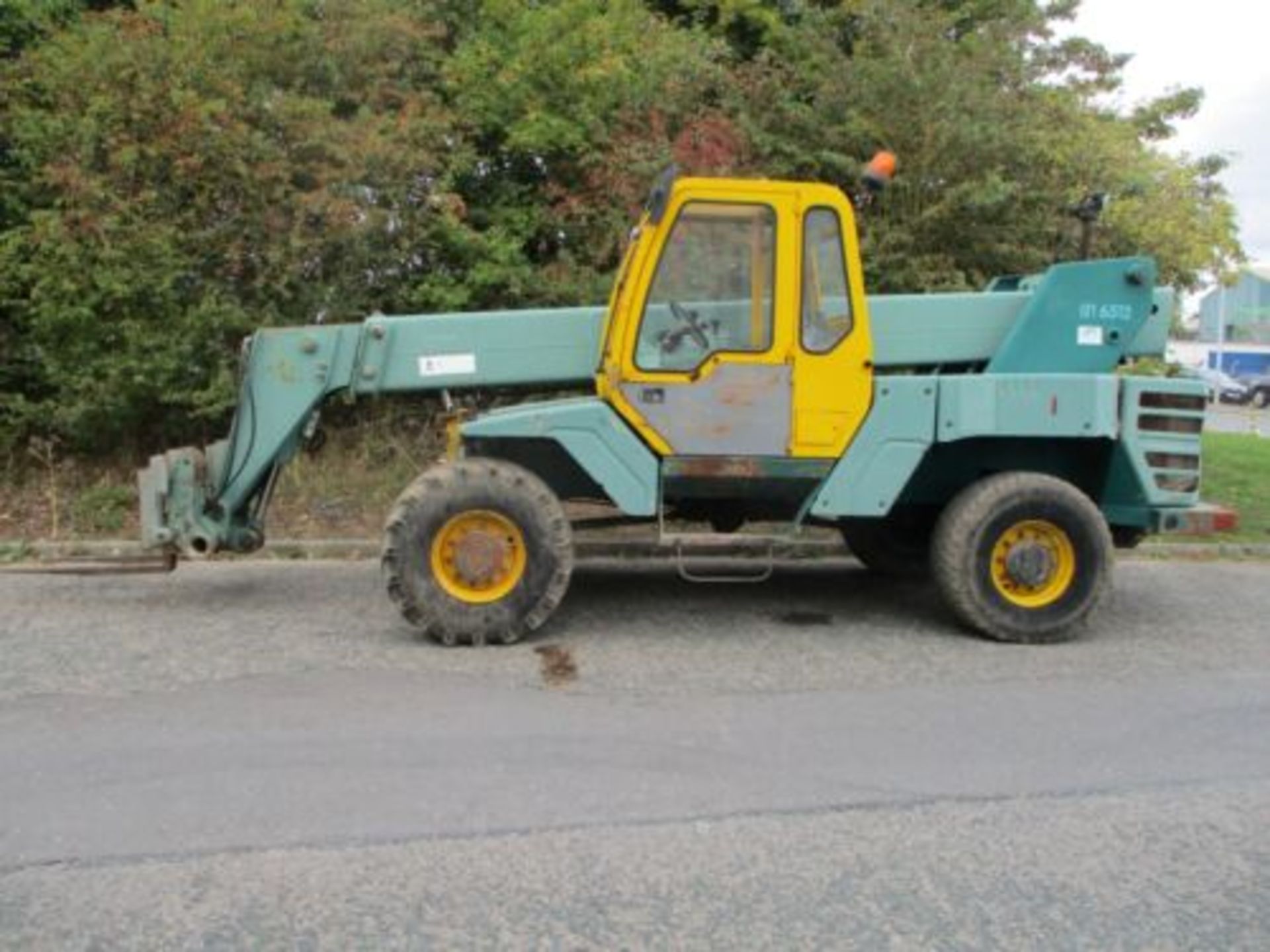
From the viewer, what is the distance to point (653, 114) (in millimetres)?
11508

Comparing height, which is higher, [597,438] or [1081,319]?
[1081,319]

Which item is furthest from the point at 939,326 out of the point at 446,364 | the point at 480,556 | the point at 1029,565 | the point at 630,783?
the point at 630,783

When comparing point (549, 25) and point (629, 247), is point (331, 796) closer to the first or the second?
point (629, 247)

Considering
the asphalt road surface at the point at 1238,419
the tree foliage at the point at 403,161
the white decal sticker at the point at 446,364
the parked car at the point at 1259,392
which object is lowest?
the asphalt road surface at the point at 1238,419

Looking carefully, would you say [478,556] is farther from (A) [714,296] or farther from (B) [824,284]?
(B) [824,284]

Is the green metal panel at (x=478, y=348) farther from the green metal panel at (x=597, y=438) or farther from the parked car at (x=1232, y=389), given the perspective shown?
the parked car at (x=1232, y=389)

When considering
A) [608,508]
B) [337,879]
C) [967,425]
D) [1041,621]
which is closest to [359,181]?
[608,508]

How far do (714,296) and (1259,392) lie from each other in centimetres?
4252

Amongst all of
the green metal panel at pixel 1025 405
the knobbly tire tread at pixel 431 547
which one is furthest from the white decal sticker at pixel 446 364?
the green metal panel at pixel 1025 405

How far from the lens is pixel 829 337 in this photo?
6.55 meters

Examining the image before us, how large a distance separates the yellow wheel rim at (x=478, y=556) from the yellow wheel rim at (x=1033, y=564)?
8.97ft

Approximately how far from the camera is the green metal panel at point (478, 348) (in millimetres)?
6836

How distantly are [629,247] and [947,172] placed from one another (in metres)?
5.63

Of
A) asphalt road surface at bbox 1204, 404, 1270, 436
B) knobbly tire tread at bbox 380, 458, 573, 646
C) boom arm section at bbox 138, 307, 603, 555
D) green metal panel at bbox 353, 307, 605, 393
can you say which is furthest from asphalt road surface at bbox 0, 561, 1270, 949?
asphalt road surface at bbox 1204, 404, 1270, 436
